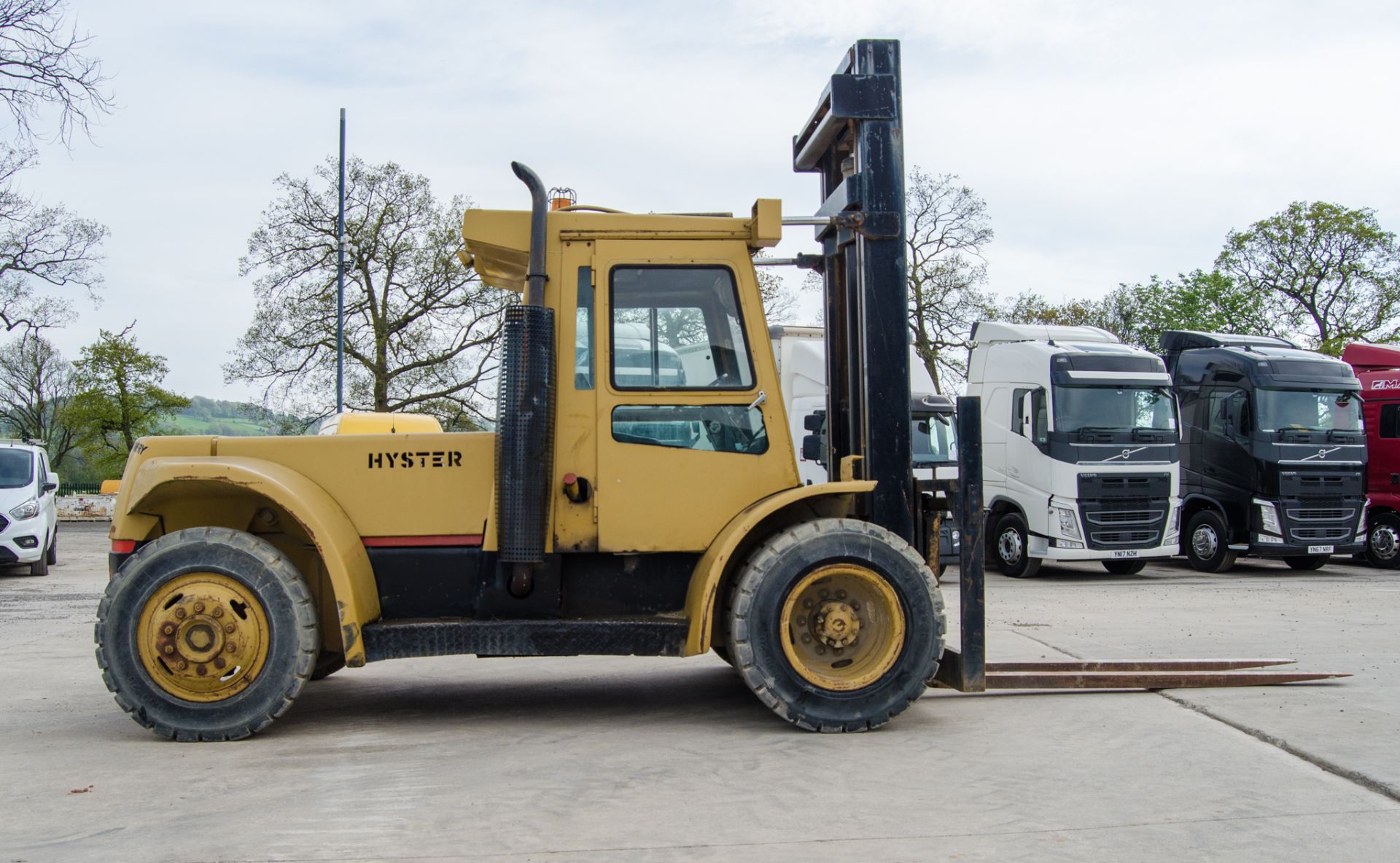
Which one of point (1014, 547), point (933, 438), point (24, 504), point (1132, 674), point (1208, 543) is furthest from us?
point (1208, 543)

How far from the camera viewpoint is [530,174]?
619 centimetres

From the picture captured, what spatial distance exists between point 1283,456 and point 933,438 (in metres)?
5.56

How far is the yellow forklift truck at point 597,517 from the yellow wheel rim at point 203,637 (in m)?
0.01

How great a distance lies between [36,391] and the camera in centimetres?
5269

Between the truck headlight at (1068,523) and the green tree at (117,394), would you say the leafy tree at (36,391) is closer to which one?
the green tree at (117,394)

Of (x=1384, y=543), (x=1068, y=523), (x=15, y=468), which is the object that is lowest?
(x=1384, y=543)

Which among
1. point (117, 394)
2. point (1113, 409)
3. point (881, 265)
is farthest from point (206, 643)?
point (117, 394)

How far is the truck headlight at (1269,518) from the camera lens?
61.4 ft

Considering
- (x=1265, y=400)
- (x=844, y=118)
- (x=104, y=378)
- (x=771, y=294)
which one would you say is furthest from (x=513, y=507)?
(x=104, y=378)

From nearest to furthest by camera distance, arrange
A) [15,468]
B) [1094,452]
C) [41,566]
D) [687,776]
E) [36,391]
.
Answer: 1. [687,776]
2. [1094,452]
3. [15,468]
4. [41,566]
5. [36,391]

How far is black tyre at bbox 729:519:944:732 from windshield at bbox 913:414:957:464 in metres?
11.5

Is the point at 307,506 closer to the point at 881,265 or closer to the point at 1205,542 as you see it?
the point at 881,265

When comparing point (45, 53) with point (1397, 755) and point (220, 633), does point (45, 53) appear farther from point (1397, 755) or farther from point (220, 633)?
point (1397, 755)

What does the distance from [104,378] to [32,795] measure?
142 ft
